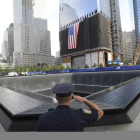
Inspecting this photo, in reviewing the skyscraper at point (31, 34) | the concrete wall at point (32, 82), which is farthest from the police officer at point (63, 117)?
the skyscraper at point (31, 34)

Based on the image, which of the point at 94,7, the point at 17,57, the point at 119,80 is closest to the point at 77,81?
the point at 119,80

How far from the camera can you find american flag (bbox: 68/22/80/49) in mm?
75338

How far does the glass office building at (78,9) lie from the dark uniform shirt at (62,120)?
77356 mm

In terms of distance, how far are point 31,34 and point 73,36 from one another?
259ft

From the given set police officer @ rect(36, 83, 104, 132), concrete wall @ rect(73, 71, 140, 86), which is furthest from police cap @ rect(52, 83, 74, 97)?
concrete wall @ rect(73, 71, 140, 86)

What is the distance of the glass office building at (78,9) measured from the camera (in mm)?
70262

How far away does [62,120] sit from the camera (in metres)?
1.53

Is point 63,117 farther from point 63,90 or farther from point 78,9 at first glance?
point 78,9

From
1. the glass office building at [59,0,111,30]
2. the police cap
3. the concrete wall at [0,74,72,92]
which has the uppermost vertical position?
the glass office building at [59,0,111,30]

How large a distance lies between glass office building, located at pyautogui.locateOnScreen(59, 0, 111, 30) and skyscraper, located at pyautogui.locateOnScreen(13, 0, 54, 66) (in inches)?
2099

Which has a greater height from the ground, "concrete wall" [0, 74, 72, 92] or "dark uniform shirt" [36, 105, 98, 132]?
"dark uniform shirt" [36, 105, 98, 132]

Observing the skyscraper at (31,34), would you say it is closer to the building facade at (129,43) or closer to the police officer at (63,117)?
the building facade at (129,43)

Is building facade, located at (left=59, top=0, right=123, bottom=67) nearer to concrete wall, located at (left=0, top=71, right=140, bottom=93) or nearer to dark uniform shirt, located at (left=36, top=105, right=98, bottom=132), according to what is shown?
concrete wall, located at (left=0, top=71, right=140, bottom=93)

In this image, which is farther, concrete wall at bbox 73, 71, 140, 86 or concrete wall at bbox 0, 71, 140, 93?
concrete wall at bbox 73, 71, 140, 86
